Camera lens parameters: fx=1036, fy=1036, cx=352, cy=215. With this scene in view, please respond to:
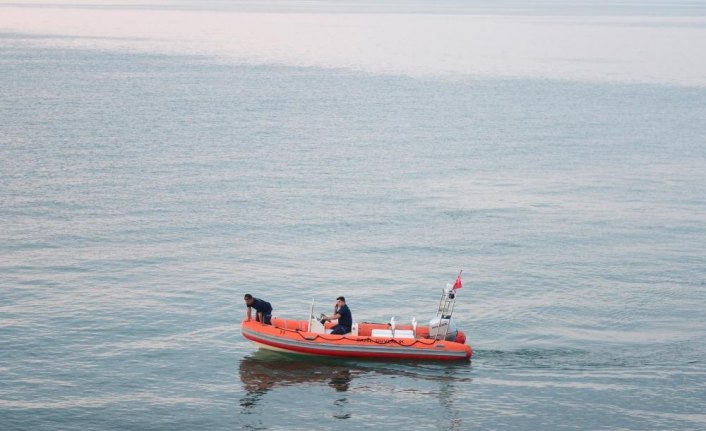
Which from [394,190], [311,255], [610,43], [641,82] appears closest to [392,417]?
[311,255]

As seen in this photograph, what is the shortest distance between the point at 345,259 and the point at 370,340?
12.9 meters

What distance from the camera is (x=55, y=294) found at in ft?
132

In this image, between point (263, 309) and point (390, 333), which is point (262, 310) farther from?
point (390, 333)

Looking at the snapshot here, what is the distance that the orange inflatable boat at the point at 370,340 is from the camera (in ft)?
111

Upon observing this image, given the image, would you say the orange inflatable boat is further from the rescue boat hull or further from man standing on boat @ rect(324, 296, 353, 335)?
man standing on boat @ rect(324, 296, 353, 335)

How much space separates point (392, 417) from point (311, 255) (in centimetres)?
1774

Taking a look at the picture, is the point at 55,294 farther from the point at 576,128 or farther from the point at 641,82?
the point at 641,82

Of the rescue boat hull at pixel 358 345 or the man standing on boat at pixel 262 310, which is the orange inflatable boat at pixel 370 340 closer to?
the rescue boat hull at pixel 358 345

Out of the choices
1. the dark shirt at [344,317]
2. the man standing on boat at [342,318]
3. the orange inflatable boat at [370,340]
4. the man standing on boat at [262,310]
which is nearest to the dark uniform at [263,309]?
the man standing on boat at [262,310]

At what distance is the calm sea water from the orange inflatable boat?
468mm

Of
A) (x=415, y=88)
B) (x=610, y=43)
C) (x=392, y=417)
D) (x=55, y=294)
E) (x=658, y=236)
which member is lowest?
(x=392, y=417)

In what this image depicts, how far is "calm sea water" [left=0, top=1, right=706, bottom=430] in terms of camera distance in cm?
3117

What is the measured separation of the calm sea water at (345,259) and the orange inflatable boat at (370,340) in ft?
1.53

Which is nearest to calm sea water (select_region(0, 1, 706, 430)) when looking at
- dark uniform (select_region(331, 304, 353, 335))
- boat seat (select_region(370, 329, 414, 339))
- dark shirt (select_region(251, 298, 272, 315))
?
boat seat (select_region(370, 329, 414, 339))
